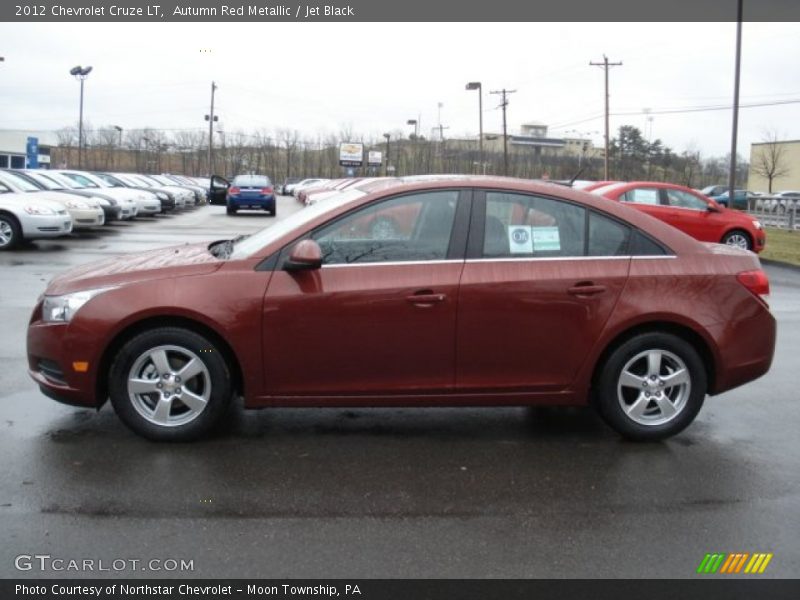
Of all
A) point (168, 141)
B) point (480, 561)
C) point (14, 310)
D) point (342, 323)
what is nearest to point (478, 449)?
point (342, 323)

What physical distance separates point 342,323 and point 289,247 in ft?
1.88

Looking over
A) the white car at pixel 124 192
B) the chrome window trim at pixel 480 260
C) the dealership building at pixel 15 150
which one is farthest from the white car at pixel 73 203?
the dealership building at pixel 15 150

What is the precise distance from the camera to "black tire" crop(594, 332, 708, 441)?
4.99 meters

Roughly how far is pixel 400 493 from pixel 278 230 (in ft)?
6.45

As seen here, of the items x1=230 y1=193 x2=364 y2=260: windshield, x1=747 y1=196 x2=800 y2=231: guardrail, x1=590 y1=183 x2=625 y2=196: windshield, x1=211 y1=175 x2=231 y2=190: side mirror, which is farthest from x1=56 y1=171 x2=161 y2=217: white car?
x1=747 y1=196 x2=800 y2=231: guardrail

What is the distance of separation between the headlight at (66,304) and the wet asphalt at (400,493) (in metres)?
0.75

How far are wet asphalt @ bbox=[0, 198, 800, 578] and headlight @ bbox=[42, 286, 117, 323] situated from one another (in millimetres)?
747

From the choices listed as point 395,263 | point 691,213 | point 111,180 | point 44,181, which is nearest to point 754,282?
point 395,263

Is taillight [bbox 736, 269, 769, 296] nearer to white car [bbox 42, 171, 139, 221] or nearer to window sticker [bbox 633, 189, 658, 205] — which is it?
window sticker [bbox 633, 189, 658, 205]

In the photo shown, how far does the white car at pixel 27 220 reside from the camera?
15.0 metres

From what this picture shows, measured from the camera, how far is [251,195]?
30.8 m

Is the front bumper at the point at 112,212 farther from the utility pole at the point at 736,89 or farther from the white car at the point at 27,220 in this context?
the utility pole at the point at 736,89

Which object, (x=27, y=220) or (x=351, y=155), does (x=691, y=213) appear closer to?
(x=27, y=220)
